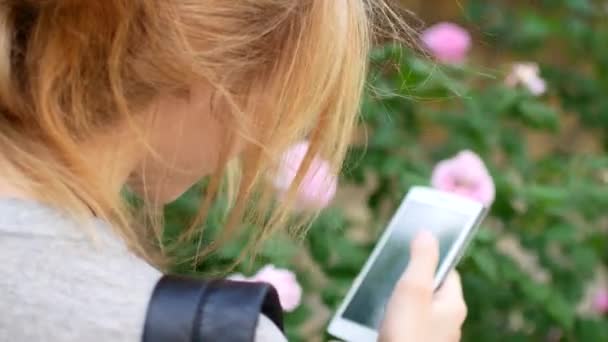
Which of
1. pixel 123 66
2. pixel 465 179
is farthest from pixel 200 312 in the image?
pixel 465 179

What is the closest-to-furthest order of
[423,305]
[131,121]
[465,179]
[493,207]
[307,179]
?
[131,121] < [423,305] < [307,179] < [465,179] < [493,207]

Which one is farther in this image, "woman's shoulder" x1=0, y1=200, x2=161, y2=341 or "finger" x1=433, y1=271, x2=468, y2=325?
"finger" x1=433, y1=271, x2=468, y2=325

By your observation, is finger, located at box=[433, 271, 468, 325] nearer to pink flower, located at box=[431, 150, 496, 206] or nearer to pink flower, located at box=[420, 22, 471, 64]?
pink flower, located at box=[431, 150, 496, 206]

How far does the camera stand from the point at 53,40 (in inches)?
27.0

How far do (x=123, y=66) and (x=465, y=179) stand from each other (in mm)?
558

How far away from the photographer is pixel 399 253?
0.92 metres

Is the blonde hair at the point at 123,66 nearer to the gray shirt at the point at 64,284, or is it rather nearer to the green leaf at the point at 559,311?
the gray shirt at the point at 64,284

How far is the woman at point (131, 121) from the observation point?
596 mm

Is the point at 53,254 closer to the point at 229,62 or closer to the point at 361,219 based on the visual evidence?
the point at 229,62

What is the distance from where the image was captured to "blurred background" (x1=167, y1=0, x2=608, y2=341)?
1252mm

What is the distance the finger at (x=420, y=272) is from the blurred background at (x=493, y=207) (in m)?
0.28

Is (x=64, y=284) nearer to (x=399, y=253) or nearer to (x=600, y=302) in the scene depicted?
(x=399, y=253)

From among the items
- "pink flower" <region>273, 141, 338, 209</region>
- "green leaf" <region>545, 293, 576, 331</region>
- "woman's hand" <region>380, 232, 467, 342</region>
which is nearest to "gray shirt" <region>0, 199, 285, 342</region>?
"woman's hand" <region>380, 232, 467, 342</region>

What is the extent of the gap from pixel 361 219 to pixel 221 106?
32.9 inches
